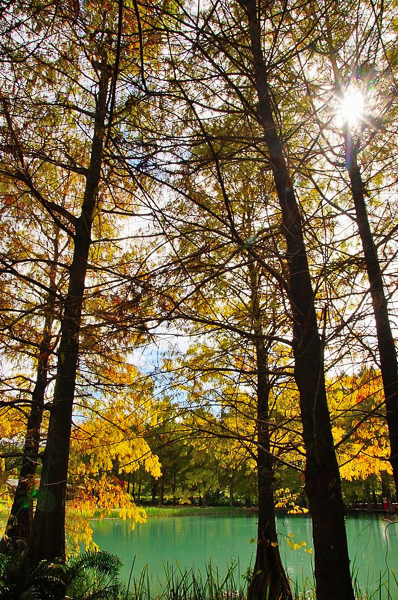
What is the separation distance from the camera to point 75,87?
3914 millimetres

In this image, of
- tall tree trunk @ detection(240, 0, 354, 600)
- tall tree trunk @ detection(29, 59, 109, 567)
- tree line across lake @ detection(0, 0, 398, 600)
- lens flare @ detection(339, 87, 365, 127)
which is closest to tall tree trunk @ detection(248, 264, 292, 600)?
tree line across lake @ detection(0, 0, 398, 600)

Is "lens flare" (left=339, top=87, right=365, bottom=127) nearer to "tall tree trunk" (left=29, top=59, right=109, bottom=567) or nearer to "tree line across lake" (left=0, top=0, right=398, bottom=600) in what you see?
"tree line across lake" (left=0, top=0, right=398, bottom=600)

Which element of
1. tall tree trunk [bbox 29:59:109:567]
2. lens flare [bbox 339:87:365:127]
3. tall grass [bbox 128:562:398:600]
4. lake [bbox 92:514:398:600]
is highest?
lens flare [bbox 339:87:365:127]

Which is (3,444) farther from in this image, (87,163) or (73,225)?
(87,163)

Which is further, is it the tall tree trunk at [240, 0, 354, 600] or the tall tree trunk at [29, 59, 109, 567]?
the tall tree trunk at [29, 59, 109, 567]

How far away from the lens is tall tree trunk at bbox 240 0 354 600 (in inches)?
77.7

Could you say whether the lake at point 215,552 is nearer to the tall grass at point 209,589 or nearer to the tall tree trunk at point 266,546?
the tall tree trunk at point 266,546

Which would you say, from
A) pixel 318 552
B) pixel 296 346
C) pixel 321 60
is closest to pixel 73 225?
pixel 321 60

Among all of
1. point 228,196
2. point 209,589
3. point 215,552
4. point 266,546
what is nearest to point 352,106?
point 228,196

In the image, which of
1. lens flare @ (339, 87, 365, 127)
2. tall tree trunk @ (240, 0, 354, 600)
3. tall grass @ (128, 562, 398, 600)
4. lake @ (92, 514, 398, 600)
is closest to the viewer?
tall tree trunk @ (240, 0, 354, 600)

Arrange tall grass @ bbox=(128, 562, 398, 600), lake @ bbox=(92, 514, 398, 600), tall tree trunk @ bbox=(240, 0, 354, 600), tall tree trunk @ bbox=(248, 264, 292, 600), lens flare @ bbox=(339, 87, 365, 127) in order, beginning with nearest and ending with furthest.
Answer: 1. tall tree trunk @ bbox=(240, 0, 354, 600)
2. lens flare @ bbox=(339, 87, 365, 127)
3. tall grass @ bbox=(128, 562, 398, 600)
4. tall tree trunk @ bbox=(248, 264, 292, 600)
5. lake @ bbox=(92, 514, 398, 600)

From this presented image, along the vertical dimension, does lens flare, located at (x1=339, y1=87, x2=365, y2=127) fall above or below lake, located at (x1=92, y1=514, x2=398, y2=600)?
above

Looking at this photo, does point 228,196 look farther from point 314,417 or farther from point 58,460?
point 58,460

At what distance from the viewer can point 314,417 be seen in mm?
2012
